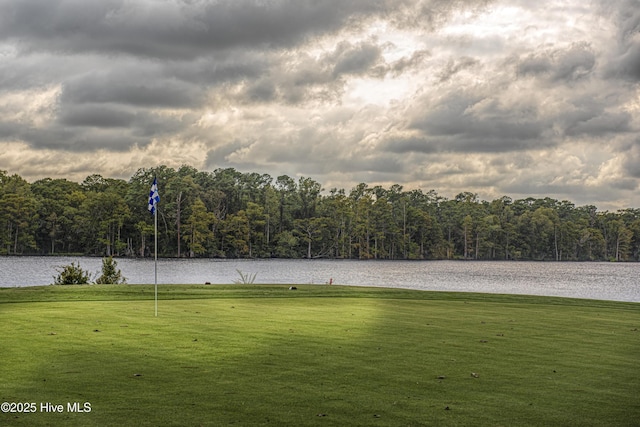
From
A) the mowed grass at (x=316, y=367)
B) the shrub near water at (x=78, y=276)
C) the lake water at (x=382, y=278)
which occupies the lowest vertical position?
the lake water at (x=382, y=278)

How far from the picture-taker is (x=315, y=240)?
15875 centimetres

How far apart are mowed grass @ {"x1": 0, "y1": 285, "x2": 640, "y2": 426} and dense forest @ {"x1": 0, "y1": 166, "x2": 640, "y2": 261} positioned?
395 feet

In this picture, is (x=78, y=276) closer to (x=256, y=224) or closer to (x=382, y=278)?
(x=382, y=278)

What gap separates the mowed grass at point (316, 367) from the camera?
9.07 m

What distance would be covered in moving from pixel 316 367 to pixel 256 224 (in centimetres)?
13986

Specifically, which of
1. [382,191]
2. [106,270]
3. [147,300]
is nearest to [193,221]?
[382,191]

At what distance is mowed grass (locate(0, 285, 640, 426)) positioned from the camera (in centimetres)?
907

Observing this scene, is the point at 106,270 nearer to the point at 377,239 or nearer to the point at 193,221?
the point at 193,221

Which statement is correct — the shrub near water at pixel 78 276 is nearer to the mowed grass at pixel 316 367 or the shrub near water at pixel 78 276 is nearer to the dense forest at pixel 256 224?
the mowed grass at pixel 316 367

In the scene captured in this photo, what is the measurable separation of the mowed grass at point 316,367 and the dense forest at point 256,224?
121 metres

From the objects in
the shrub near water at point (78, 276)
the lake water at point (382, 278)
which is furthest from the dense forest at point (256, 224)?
the shrub near water at point (78, 276)

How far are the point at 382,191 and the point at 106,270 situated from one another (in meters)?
153

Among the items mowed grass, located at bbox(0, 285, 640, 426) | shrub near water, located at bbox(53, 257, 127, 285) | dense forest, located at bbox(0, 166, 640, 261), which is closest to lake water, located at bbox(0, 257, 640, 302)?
shrub near water, located at bbox(53, 257, 127, 285)

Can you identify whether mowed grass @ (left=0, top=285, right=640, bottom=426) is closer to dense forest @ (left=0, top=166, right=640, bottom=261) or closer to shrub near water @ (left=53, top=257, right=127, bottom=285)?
shrub near water @ (left=53, top=257, right=127, bottom=285)
